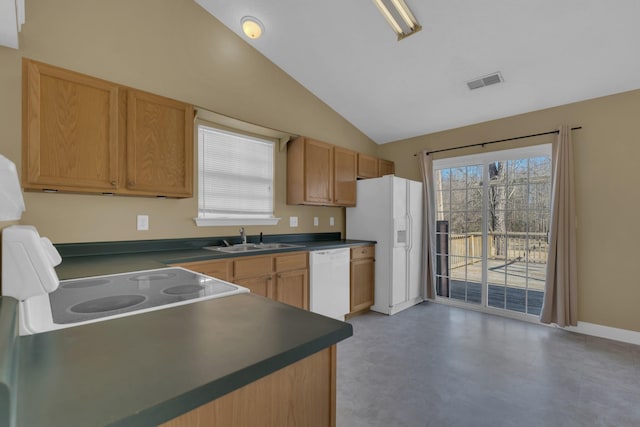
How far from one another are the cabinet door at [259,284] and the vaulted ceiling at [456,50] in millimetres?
2433

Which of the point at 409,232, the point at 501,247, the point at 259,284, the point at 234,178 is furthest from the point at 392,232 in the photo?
the point at 234,178

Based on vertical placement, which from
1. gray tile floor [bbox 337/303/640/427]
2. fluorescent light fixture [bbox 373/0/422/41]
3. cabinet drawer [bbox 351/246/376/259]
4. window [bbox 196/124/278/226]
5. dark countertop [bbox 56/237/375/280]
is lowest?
gray tile floor [bbox 337/303/640/427]

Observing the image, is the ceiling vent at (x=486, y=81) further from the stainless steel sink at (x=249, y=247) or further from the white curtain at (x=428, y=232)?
the stainless steel sink at (x=249, y=247)

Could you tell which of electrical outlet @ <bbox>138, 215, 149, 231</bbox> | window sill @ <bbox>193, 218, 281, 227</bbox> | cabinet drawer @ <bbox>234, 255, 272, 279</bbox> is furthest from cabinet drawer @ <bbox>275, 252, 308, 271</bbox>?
electrical outlet @ <bbox>138, 215, 149, 231</bbox>

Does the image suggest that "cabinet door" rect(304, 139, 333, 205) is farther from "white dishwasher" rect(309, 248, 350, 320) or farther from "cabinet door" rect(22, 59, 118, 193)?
"cabinet door" rect(22, 59, 118, 193)

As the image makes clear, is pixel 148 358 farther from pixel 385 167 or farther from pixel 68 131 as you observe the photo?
pixel 385 167

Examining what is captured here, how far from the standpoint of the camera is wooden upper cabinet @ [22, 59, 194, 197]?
1.87 metres

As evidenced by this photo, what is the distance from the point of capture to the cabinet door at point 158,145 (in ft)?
7.36

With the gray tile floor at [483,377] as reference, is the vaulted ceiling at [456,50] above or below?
above

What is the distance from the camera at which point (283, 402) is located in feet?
2.49

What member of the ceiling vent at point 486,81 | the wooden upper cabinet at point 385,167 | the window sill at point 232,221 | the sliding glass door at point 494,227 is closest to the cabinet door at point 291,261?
the window sill at point 232,221

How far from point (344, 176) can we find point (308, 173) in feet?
2.14

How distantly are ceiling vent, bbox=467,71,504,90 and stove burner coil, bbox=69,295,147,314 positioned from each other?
11.7 feet

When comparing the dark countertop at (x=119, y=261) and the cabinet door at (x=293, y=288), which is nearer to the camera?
the dark countertop at (x=119, y=261)
